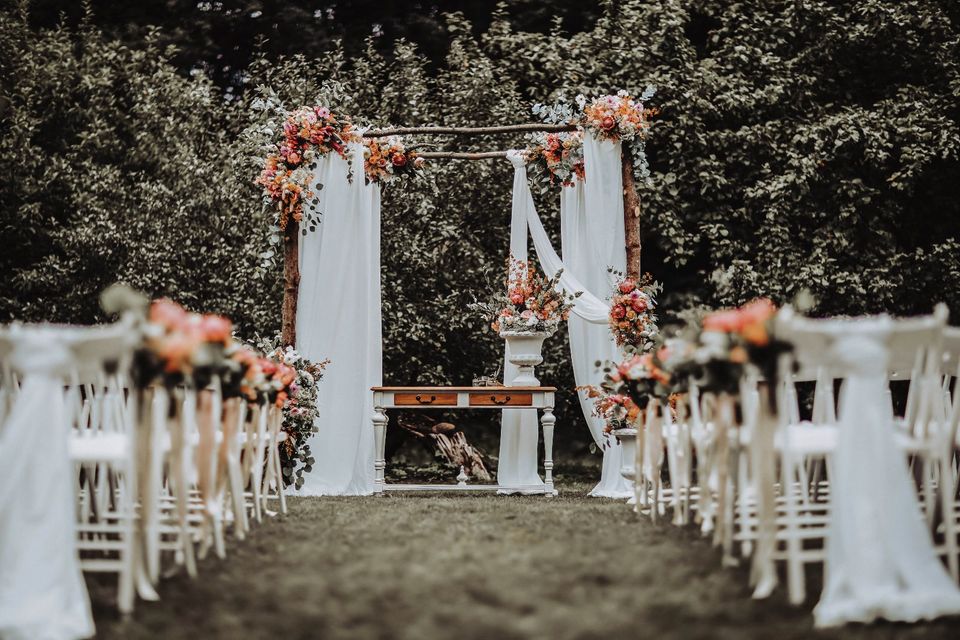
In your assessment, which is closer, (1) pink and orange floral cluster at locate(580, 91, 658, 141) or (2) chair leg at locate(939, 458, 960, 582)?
(2) chair leg at locate(939, 458, 960, 582)

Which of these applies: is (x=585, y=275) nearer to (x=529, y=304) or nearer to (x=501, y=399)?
(x=529, y=304)

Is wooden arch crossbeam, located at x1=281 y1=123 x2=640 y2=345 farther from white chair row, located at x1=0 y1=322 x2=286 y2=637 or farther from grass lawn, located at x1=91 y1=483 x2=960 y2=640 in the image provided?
white chair row, located at x1=0 y1=322 x2=286 y2=637

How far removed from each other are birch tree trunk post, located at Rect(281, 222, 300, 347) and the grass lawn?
9.37 ft

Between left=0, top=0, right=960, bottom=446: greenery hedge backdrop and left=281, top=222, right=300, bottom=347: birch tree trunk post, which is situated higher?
left=0, top=0, right=960, bottom=446: greenery hedge backdrop

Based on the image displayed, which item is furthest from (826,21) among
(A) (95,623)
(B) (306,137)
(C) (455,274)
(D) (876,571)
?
(A) (95,623)

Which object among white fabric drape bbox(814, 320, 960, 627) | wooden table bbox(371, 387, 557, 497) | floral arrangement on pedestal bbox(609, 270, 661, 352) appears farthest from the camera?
wooden table bbox(371, 387, 557, 497)

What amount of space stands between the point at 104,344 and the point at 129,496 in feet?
1.65

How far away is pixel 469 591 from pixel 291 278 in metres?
4.75

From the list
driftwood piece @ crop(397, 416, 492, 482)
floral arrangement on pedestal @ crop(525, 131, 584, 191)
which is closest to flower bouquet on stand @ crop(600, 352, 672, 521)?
floral arrangement on pedestal @ crop(525, 131, 584, 191)

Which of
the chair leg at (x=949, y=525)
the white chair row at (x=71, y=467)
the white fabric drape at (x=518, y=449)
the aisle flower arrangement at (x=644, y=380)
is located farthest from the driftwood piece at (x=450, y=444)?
the chair leg at (x=949, y=525)

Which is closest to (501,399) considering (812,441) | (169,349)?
(812,441)

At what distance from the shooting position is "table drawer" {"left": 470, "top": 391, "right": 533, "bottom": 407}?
7500 millimetres

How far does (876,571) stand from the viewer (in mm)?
3145

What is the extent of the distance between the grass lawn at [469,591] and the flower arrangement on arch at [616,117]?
3248 mm
